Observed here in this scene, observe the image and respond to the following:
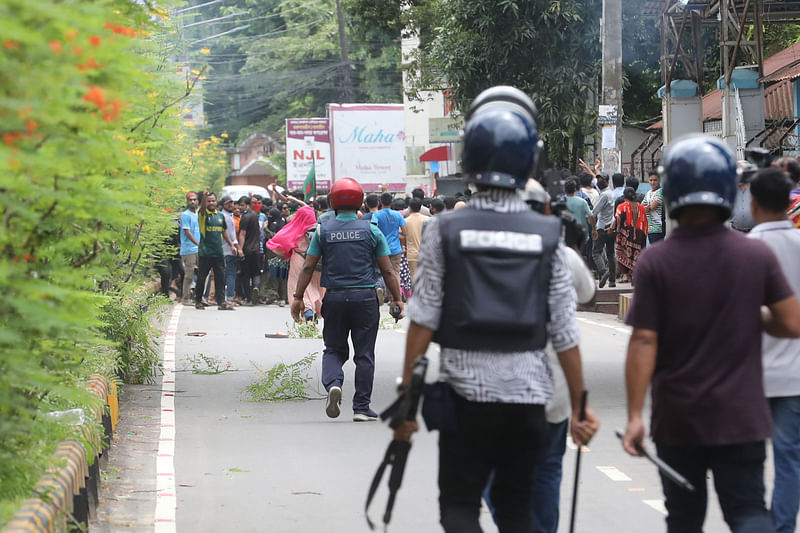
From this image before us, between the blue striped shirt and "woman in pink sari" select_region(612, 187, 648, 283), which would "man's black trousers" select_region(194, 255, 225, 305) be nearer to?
"woman in pink sari" select_region(612, 187, 648, 283)

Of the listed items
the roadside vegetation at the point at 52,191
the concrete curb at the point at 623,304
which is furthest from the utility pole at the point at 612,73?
the roadside vegetation at the point at 52,191

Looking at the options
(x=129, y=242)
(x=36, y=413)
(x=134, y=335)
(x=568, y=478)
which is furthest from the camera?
(x=134, y=335)

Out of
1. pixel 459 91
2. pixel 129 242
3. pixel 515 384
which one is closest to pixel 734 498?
pixel 515 384

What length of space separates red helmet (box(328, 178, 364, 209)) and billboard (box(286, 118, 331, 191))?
112 ft

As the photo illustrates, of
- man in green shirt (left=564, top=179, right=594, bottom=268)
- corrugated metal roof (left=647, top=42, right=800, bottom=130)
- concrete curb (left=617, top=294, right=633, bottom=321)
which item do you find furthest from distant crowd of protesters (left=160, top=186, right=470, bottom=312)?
corrugated metal roof (left=647, top=42, right=800, bottom=130)

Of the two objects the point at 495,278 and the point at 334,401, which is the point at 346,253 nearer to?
the point at 334,401

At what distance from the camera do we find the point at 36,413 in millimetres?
5367

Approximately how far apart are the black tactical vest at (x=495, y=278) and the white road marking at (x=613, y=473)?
3715 millimetres

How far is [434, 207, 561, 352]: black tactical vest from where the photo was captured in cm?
408

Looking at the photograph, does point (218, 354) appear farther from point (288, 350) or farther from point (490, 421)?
point (490, 421)

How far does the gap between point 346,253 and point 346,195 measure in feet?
1.51

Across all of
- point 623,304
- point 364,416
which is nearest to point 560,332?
point 364,416

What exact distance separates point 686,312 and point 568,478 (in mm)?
3688

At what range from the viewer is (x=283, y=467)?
27.0ft
